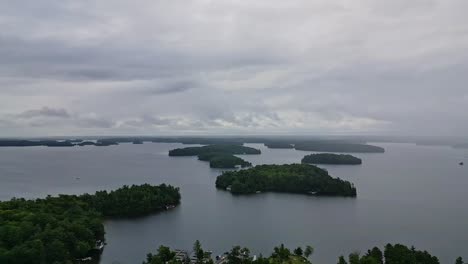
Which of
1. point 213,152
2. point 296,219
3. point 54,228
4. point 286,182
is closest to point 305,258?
point 296,219

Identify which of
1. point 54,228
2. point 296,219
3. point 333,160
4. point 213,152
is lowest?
point 296,219

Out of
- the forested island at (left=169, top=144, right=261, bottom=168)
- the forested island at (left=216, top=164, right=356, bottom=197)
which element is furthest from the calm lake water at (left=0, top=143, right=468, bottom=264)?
the forested island at (left=169, top=144, right=261, bottom=168)

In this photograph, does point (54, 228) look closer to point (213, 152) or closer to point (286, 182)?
point (286, 182)

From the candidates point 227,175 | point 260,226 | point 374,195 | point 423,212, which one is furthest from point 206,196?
point 423,212

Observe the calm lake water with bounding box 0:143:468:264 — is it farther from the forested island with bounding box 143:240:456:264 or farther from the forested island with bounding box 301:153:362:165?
the forested island with bounding box 301:153:362:165

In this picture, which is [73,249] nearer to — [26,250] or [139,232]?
[26,250]

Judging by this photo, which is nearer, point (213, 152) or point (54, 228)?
A: point (54, 228)
